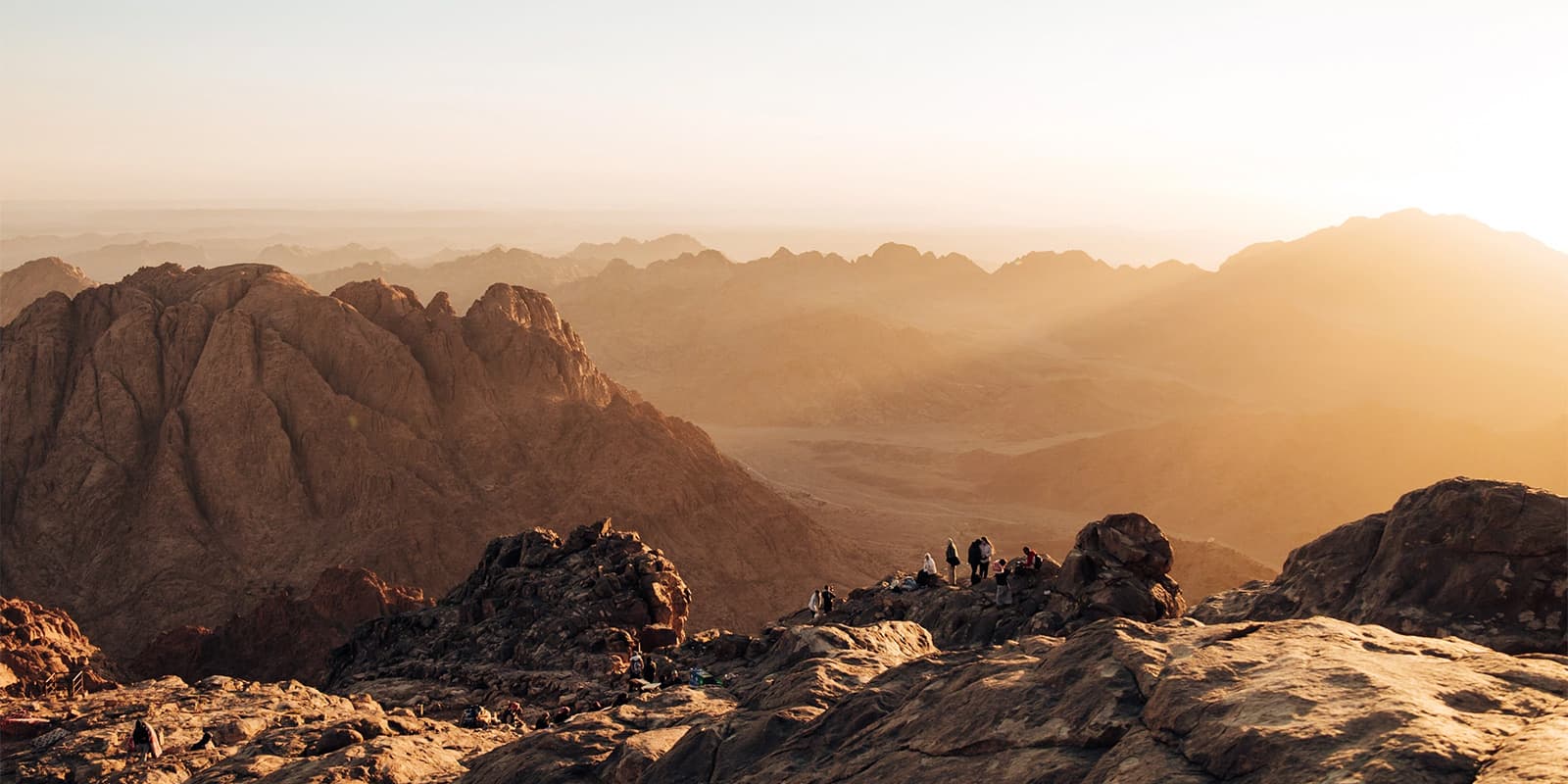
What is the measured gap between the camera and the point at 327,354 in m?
70.6

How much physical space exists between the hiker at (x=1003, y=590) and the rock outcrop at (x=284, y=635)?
30723mm

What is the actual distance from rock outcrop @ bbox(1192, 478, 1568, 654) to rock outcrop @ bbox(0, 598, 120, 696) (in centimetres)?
3936

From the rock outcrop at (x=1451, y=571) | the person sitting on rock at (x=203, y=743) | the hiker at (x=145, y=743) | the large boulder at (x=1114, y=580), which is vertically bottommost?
the person sitting on rock at (x=203, y=743)

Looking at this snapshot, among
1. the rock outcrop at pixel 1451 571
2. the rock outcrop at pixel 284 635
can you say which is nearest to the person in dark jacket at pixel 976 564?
the rock outcrop at pixel 1451 571

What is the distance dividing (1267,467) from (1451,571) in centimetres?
9081

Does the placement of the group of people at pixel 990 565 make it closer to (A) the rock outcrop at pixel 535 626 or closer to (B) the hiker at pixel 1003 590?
(B) the hiker at pixel 1003 590

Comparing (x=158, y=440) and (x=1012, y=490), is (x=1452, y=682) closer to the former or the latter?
(x=158, y=440)

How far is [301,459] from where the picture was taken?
6650cm

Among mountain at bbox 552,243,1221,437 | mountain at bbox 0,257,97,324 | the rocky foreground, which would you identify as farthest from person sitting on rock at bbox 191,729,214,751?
mountain at bbox 0,257,97,324

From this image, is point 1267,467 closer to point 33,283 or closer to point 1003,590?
point 1003,590

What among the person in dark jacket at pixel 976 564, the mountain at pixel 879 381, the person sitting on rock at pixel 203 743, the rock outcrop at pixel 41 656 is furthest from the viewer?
the mountain at pixel 879 381

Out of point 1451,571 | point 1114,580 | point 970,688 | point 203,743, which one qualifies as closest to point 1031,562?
point 1114,580

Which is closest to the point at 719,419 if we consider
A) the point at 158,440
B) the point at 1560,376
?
the point at 158,440

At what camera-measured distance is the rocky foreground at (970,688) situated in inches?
460
